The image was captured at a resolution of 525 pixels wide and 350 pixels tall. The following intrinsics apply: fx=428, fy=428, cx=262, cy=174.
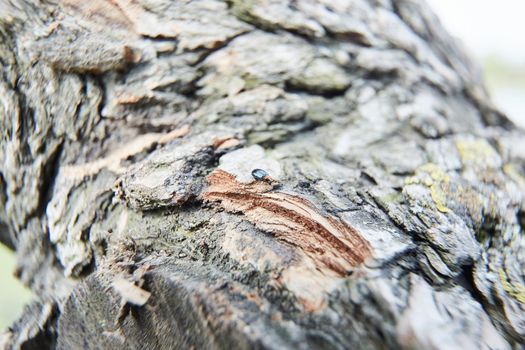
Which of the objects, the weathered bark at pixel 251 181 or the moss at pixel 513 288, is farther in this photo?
the moss at pixel 513 288

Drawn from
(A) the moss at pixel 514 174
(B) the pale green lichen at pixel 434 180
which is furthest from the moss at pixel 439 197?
(A) the moss at pixel 514 174

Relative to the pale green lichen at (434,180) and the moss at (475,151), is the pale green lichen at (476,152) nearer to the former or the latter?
the moss at (475,151)

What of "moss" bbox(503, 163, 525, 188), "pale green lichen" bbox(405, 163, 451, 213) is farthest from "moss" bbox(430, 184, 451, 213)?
"moss" bbox(503, 163, 525, 188)

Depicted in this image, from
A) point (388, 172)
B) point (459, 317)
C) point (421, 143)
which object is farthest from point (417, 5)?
point (459, 317)

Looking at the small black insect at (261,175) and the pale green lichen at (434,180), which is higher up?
the pale green lichen at (434,180)

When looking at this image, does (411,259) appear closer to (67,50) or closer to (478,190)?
(478,190)

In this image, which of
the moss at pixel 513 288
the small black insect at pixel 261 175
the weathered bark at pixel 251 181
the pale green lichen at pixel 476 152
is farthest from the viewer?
the pale green lichen at pixel 476 152

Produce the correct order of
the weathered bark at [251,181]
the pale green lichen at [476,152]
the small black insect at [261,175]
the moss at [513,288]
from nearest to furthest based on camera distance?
the weathered bark at [251,181]
the moss at [513,288]
the small black insect at [261,175]
the pale green lichen at [476,152]
